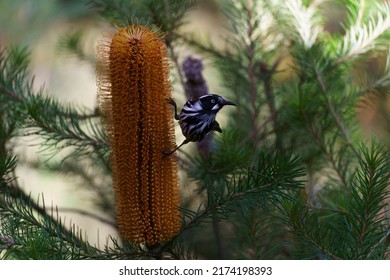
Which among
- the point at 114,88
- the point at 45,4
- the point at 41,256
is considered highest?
the point at 45,4

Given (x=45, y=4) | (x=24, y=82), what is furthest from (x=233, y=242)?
(x=45, y=4)

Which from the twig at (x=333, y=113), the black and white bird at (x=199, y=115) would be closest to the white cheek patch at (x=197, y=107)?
the black and white bird at (x=199, y=115)

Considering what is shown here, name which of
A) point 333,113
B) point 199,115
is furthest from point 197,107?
point 333,113

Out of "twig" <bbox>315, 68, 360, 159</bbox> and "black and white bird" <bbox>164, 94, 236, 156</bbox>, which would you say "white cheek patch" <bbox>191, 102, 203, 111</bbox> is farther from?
"twig" <bbox>315, 68, 360, 159</bbox>

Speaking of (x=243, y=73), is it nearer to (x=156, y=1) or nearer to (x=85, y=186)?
(x=156, y=1)

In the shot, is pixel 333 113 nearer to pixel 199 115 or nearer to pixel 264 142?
pixel 264 142

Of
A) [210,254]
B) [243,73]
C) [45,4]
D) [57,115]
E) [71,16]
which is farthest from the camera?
[71,16]

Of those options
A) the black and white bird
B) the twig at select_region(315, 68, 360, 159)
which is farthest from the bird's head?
the twig at select_region(315, 68, 360, 159)
